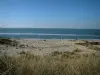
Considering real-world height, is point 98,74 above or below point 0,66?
below

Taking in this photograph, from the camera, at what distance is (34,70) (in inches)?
148

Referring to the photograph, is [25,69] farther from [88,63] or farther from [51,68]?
[88,63]

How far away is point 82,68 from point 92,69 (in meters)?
0.24

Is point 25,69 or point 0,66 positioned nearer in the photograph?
point 0,66

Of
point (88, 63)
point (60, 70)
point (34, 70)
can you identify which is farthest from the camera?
point (88, 63)

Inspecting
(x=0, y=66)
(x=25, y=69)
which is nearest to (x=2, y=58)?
(x=0, y=66)

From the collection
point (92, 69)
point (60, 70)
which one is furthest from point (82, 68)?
point (60, 70)

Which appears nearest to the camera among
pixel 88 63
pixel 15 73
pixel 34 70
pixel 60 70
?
Answer: pixel 15 73

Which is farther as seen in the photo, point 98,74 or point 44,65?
point 44,65

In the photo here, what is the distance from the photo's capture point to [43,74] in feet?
12.1

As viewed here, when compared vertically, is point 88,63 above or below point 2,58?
below

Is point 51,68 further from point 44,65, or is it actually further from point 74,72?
point 74,72

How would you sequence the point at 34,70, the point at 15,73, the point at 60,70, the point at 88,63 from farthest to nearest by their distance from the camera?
the point at 88,63
the point at 60,70
the point at 34,70
the point at 15,73

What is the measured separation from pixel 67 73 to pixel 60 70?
0.23 metres
